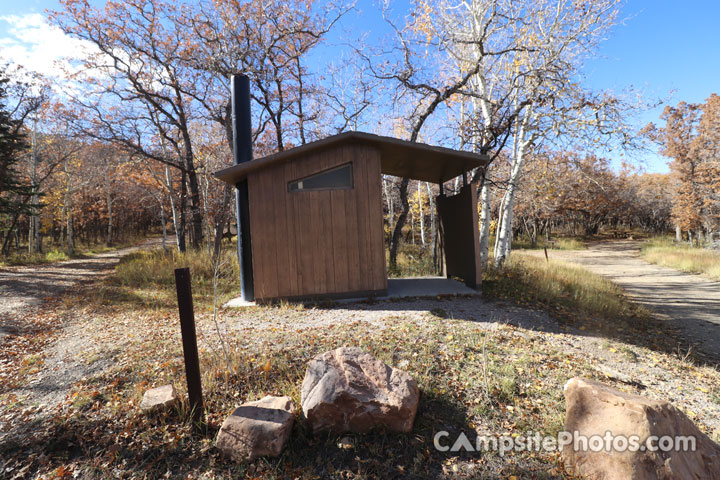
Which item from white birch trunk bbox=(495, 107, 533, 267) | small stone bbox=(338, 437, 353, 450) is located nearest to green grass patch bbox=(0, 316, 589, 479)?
small stone bbox=(338, 437, 353, 450)

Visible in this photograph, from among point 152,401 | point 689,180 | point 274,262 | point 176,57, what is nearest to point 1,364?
point 152,401

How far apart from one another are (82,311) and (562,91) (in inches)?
534

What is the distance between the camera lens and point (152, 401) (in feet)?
10.0

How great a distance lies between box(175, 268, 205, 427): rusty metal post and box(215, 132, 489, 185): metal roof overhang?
412 cm

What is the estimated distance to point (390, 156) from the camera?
7484 mm

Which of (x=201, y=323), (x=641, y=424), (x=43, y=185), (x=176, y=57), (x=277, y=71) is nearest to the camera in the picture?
(x=641, y=424)

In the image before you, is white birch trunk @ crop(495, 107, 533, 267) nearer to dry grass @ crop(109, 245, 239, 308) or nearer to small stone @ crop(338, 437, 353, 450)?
dry grass @ crop(109, 245, 239, 308)

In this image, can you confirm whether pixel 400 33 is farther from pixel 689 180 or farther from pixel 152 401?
pixel 689 180

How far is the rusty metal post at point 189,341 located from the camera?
2.72 metres

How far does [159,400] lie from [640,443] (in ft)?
12.9

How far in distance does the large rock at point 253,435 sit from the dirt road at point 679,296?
287 inches

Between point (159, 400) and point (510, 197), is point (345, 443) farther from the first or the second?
point (510, 197)

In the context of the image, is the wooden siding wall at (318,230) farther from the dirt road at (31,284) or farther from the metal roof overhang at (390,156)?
the dirt road at (31,284)

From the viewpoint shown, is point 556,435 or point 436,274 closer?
point 556,435
